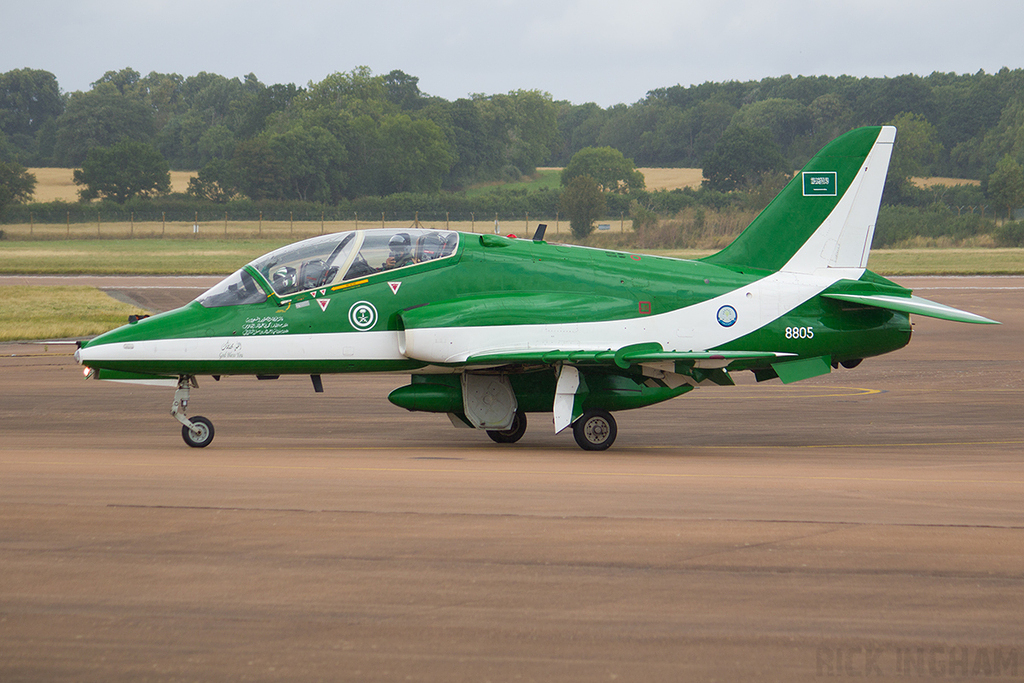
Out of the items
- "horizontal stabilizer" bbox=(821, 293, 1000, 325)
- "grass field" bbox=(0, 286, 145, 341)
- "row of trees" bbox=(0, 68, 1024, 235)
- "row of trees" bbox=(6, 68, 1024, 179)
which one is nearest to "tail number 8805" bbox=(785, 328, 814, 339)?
"horizontal stabilizer" bbox=(821, 293, 1000, 325)

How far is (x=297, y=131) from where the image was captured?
113 metres

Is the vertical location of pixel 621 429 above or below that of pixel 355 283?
below

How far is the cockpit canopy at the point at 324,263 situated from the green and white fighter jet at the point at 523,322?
2cm

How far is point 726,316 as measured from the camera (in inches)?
555

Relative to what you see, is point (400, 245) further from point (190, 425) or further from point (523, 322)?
point (190, 425)

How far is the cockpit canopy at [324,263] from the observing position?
13047 mm

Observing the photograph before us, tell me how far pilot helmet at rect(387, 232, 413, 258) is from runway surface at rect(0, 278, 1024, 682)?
266 cm

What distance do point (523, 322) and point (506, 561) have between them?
22.0 feet

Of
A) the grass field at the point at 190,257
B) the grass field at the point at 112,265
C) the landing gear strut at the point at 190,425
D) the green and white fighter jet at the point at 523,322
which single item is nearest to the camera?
the landing gear strut at the point at 190,425

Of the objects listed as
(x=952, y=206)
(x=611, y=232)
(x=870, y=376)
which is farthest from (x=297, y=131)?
(x=870, y=376)

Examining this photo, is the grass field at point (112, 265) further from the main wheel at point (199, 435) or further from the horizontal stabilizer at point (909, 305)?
the horizontal stabilizer at point (909, 305)

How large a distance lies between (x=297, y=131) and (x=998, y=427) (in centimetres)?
10661

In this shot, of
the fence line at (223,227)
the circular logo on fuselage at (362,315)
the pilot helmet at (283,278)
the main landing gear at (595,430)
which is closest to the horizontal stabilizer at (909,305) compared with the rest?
the main landing gear at (595,430)

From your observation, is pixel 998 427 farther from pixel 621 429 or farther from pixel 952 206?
pixel 952 206
